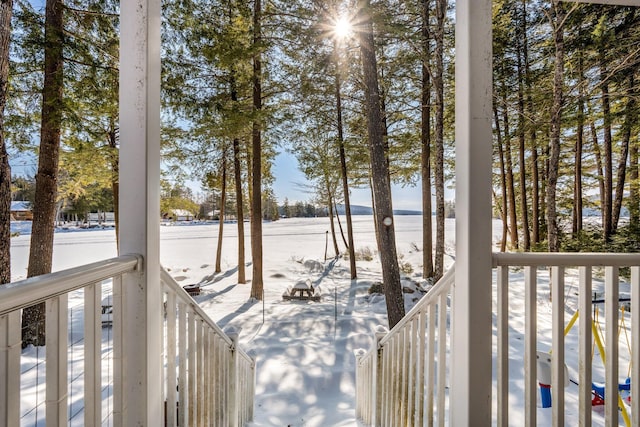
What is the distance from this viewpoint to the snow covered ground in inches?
121

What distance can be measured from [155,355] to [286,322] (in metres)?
4.78

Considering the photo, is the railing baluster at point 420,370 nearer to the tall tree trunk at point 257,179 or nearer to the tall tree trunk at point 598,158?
the tall tree trunk at point 257,179

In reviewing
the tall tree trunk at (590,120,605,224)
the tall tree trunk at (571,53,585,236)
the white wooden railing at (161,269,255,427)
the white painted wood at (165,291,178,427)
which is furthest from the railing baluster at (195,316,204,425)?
the tall tree trunk at (590,120,605,224)

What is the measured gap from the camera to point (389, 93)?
7.21 metres

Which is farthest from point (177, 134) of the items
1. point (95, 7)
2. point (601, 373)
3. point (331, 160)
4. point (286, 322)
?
point (601, 373)

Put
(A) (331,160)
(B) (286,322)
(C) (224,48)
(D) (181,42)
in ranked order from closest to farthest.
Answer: (D) (181,42) < (C) (224,48) < (B) (286,322) < (A) (331,160)

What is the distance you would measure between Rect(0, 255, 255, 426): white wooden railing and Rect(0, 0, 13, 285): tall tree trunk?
75.1 inches

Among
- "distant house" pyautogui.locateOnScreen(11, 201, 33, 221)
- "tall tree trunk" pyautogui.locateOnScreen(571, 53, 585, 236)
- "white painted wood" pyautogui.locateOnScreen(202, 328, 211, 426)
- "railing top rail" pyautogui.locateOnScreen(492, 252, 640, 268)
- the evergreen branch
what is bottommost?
"white painted wood" pyautogui.locateOnScreen(202, 328, 211, 426)

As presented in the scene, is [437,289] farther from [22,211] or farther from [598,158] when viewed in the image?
[598,158]

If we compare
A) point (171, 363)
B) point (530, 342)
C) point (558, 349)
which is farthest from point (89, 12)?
point (558, 349)

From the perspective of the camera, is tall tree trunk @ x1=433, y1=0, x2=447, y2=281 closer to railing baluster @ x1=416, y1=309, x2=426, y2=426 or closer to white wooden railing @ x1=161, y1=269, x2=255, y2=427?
railing baluster @ x1=416, y1=309, x2=426, y2=426

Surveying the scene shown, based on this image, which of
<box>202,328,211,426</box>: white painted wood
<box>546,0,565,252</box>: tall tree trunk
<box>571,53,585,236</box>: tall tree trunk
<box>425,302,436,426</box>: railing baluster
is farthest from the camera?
<box>571,53,585,236</box>: tall tree trunk

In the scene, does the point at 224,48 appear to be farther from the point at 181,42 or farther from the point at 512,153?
the point at 512,153

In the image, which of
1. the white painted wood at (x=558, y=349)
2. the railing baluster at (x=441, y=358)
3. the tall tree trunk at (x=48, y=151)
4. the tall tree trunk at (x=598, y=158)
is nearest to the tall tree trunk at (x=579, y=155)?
the tall tree trunk at (x=598, y=158)
